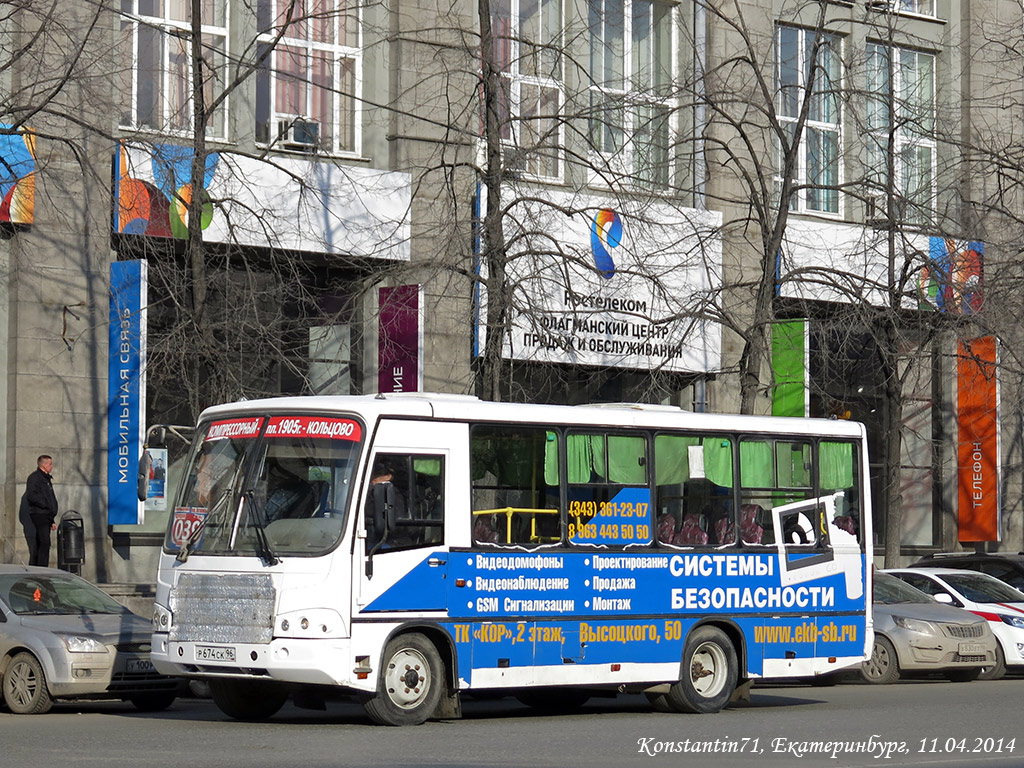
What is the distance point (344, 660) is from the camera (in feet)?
43.9

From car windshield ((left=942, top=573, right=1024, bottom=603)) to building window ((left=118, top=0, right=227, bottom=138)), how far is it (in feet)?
38.3

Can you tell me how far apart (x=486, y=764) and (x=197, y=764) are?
1845 mm

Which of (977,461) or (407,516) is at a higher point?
(977,461)

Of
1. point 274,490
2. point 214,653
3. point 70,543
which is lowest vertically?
point 214,653

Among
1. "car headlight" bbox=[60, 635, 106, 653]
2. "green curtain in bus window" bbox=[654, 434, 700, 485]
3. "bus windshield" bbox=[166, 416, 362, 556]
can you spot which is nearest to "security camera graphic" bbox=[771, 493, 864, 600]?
"green curtain in bus window" bbox=[654, 434, 700, 485]

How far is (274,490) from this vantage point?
13938 mm

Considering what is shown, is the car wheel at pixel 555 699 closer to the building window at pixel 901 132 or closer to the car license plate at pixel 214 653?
the car license plate at pixel 214 653

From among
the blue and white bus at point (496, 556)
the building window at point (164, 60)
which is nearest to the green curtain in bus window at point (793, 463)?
the blue and white bus at point (496, 556)

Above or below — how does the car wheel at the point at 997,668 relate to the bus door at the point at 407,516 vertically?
below

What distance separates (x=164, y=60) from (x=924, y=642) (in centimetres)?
1288

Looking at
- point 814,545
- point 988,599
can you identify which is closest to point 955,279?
point 988,599

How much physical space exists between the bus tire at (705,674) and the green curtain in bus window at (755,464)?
1.48 metres

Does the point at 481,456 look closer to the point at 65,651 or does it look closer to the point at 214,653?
the point at 214,653

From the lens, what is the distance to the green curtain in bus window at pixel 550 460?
1494 centimetres
